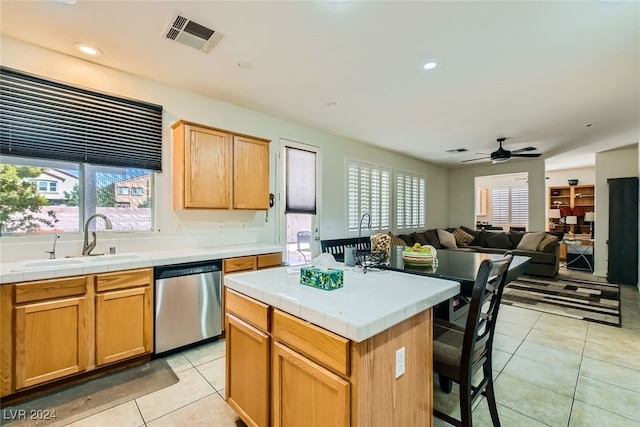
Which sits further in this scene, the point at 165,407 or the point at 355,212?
the point at 355,212

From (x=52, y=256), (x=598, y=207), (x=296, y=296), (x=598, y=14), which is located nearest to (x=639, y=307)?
(x=598, y=207)

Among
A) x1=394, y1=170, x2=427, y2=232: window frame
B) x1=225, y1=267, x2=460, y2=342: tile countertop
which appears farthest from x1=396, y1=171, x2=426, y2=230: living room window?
x1=225, y1=267, x2=460, y2=342: tile countertop

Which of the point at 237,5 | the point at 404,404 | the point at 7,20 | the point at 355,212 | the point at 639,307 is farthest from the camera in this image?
the point at 355,212

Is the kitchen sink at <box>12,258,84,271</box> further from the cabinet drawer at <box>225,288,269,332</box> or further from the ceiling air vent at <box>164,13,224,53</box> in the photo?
the ceiling air vent at <box>164,13,224,53</box>

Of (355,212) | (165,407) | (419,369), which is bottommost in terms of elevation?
(165,407)

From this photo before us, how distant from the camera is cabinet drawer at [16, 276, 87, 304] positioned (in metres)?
1.97

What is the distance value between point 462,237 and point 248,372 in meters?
7.26

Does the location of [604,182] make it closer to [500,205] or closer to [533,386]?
→ [500,205]

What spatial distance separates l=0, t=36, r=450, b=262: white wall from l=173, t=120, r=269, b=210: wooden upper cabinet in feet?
0.69

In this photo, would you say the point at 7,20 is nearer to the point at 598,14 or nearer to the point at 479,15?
the point at 479,15

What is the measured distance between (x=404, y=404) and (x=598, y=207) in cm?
721

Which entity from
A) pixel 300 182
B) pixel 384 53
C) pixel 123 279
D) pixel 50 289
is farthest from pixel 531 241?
pixel 50 289

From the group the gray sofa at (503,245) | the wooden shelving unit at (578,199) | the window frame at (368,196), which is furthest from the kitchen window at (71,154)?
the wooden shelving unit at (578,199)

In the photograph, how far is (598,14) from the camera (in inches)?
78.0
